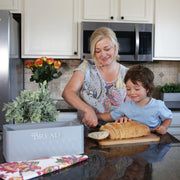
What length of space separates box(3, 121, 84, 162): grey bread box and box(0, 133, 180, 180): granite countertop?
0.07 metres

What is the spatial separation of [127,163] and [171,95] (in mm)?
2258

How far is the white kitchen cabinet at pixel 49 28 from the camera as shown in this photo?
2686 millimetres

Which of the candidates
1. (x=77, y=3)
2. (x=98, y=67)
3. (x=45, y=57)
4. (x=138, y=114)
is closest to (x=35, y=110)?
(x=138, y=114)

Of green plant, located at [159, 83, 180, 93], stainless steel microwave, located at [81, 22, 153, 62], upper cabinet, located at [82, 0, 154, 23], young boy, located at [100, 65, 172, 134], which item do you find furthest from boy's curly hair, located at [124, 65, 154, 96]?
green plant, located at [159, 83, 180, 93]

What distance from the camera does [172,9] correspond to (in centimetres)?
282

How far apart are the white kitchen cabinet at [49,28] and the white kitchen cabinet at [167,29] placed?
38.2 inches

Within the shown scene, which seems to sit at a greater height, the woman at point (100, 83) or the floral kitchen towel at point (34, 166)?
the woman at point (100, 83)

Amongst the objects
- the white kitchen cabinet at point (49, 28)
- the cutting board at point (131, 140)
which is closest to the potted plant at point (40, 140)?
the cutting board at point (131, 140)

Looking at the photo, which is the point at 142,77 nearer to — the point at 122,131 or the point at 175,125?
the point at 122,131

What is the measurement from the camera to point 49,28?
8.91 ft

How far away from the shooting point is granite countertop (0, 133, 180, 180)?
647 mm

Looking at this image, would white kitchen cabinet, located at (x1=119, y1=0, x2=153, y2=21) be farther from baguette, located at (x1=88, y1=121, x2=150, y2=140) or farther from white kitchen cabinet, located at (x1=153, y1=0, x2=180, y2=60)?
baguette, located at (x1=88, y1=121, x2=150, y2=140)

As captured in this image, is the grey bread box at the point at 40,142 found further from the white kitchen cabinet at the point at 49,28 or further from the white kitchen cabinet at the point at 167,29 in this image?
the white kitchen cabinet at the point at 167,29

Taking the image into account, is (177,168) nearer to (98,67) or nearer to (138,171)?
(138,171)
